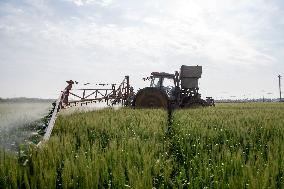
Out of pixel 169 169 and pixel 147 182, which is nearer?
pixel 147 182

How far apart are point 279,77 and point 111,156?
109 meters

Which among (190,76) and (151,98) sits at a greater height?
(190,76)

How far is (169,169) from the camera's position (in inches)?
155

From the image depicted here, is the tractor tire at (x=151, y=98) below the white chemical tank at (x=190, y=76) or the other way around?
below

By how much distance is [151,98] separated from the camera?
55.0 feet

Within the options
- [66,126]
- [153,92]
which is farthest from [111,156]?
[153,92]

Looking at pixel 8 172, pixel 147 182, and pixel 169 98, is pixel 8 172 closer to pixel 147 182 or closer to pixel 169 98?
pixel 147 182

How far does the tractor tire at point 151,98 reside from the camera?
653 inches

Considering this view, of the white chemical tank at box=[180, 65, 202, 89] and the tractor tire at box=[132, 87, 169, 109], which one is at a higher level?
the white chemical tank at box=[180, 65, 202, 89]

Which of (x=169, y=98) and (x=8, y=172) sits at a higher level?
(x=169, y=98)

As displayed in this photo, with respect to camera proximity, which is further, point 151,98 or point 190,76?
point 190,76

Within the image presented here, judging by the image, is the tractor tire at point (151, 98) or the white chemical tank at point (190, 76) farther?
the white chemical tank at point (190, 76)

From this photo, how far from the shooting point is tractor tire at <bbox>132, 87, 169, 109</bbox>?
54.4ft

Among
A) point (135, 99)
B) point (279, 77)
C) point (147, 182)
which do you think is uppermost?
point (279, 77)
